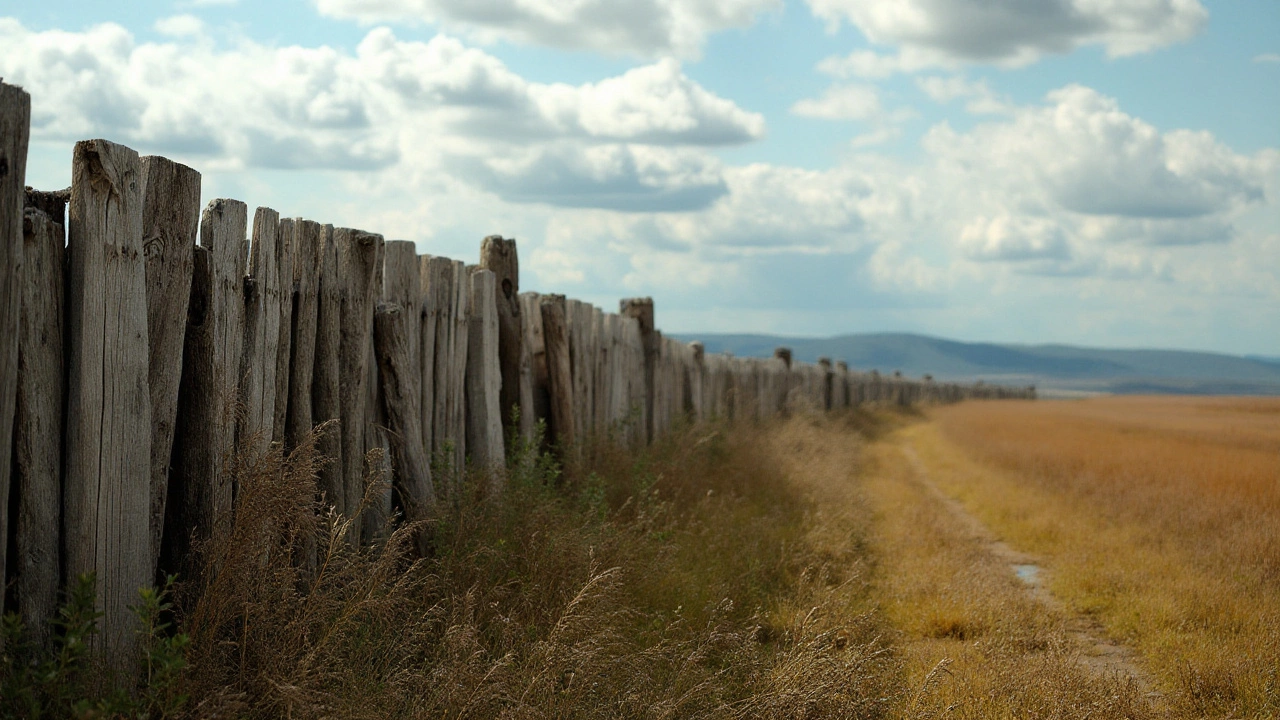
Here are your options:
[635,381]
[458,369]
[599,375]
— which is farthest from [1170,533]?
[458,369]

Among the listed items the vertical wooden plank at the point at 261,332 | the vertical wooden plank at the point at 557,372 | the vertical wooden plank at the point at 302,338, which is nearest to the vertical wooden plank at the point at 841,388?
the vertical wooden plank at the point at 557,372

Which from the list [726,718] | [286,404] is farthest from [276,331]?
[726,718]

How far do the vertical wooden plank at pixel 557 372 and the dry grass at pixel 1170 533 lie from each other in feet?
12.7

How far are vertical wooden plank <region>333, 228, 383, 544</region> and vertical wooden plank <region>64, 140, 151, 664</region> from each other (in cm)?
142

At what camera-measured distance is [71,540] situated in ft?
11.6

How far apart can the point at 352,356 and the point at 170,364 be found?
4.40 ft

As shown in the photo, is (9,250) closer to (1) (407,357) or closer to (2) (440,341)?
(1) (407,357)

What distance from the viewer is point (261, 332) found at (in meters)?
4.48

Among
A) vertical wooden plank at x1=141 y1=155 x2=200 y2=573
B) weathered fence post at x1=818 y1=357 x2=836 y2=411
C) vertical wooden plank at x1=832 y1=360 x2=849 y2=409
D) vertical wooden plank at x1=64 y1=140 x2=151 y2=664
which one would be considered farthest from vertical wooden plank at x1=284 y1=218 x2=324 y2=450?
vertical wooden plank at x1=832 y1=360 x2=849 y2=409

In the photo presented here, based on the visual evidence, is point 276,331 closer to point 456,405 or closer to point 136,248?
point 136,248

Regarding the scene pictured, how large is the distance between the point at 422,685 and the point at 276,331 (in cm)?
176

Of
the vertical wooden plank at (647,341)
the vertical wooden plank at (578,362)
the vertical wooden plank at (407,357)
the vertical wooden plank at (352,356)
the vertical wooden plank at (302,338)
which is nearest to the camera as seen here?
the vertical wooden plank at (302,338)

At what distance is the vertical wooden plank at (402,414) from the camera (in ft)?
18.3

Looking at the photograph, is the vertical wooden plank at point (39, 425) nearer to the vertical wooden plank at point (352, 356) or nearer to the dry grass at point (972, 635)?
the vertical wooden plank at point (352, 356)
